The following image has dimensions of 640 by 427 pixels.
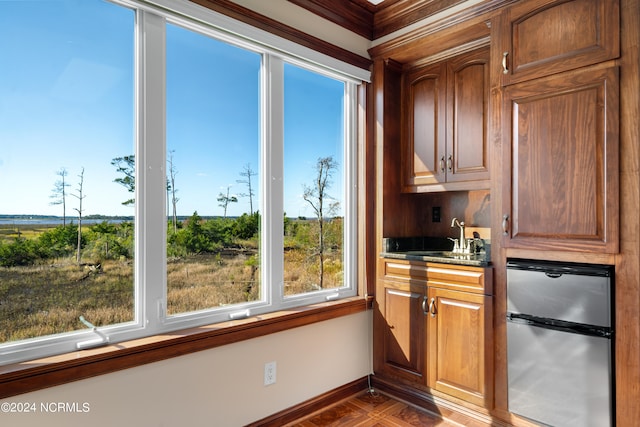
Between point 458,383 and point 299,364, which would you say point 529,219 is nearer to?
point 458,383

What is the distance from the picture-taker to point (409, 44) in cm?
263

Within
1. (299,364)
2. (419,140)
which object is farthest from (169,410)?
(419,140)

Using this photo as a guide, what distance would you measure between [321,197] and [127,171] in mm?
1280

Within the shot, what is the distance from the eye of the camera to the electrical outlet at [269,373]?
2236 mm

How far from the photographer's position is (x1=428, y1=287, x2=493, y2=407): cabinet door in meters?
2.22

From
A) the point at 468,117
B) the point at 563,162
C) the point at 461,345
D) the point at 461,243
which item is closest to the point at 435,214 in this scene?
the point at 461,243

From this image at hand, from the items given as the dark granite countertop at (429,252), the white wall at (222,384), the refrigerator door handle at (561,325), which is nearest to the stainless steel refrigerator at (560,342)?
the refrigerator door handle at (561,325)

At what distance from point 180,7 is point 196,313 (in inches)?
61.1

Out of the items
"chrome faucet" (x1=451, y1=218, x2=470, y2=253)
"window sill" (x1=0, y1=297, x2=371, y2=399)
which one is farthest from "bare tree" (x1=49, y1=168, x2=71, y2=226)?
"chrome faucet" (x1=451, y1=218, x2=470, y2=253)

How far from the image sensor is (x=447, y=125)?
8.79 feet

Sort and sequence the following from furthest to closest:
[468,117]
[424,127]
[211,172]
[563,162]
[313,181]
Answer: [424,127]
[313,181]
[468,117]
[211,172]
[563,162]

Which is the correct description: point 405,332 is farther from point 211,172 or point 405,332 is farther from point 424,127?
point 211,172

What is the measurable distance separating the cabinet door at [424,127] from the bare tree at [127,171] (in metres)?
1.85

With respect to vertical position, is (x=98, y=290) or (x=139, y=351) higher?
(x=98, y=290)
